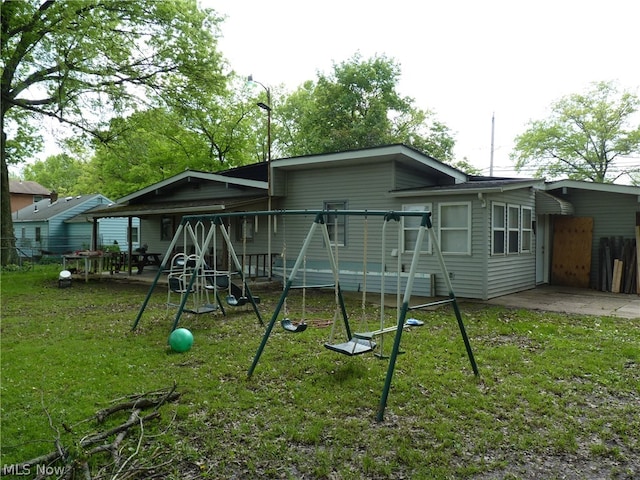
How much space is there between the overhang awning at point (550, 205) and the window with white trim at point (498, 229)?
209cm

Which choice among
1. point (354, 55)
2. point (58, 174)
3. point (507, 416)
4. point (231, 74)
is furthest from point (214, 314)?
point (58, 174)

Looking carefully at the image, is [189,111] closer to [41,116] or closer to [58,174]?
[41,116]

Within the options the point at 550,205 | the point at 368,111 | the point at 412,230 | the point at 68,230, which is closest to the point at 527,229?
the point at 550,205

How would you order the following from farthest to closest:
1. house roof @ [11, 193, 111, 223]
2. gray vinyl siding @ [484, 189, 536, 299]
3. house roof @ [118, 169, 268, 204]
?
house roof @ [11, 193, 111, 223] < house roof @ [118, 169, 268, 204] < gray vinyl siding @ [484, 189, 536, 299]

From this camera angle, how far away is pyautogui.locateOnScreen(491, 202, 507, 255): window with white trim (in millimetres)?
10164

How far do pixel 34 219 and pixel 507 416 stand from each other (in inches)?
1263

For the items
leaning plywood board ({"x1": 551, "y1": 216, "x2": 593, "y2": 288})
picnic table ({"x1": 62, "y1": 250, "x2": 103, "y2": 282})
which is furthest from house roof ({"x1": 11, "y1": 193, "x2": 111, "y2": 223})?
leaning plywood board ({"x1": 551, "y1": 216, "x2": 593, "y2": 288})

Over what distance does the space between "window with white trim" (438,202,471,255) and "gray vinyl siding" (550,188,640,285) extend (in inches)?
182

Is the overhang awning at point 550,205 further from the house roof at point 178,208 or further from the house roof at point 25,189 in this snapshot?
the house roof at point 25,189

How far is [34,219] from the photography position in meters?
28.4

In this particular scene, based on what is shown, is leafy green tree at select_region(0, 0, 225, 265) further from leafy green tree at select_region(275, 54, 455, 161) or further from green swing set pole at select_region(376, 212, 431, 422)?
green swing set pole at select_region(376, 212, 431, 422)

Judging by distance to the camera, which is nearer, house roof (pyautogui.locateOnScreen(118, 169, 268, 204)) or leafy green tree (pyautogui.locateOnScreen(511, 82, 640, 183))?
house roof (pyautogui.locateOnScreen(118, 169, 268, 204))

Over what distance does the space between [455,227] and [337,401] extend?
7047 mm

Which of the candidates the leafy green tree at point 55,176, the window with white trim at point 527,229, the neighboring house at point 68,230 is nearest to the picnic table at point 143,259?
the neighboring house at point 68,230
